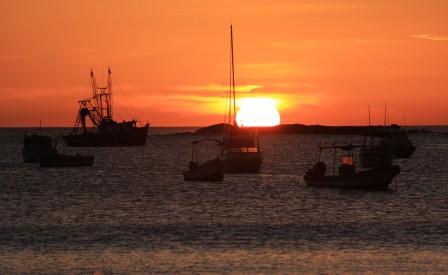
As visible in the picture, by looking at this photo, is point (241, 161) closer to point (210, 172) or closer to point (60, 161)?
point (210, 172)

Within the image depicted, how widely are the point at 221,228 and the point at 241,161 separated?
5121 cm

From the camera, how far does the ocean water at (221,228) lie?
3900 centimetres

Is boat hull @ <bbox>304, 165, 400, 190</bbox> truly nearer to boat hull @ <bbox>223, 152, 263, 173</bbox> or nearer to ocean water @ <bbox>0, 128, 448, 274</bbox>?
ocean water @ <bbox>0, 128, 448, 274</bbox>

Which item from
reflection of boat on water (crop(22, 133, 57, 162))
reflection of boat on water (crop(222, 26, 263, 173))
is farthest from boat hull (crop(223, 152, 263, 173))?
reflection of boat on water (crop(22, 133, 57, 162))

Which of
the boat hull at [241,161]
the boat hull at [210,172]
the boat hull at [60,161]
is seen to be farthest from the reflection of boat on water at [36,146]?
the boat hull at [210,172]

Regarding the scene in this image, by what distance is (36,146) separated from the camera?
148 m

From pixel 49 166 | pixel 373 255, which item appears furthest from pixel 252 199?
pixel 49 166

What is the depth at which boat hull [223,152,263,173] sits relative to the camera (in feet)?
341

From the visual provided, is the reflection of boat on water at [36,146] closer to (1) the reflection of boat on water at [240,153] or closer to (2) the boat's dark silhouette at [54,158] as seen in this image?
(2) the boat's dark silhouette at [54,158]

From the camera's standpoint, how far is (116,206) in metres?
69.8

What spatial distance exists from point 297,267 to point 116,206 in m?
33.7

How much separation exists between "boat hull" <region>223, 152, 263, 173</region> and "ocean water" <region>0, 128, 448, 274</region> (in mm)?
8348

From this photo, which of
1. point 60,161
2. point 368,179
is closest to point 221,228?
point 368,179

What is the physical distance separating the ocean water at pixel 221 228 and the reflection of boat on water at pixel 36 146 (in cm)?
4248
